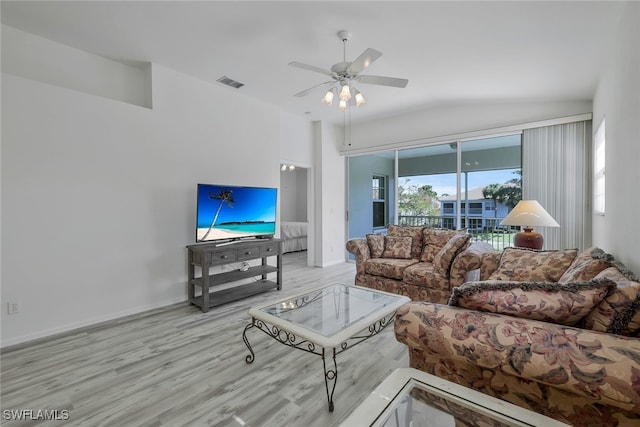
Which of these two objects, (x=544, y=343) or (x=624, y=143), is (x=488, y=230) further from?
(x=544, y=343)

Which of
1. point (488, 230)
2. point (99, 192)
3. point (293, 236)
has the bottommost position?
point (293, 236)

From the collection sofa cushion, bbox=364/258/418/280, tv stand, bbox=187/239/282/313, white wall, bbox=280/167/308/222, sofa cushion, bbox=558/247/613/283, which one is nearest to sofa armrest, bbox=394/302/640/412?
sofa cushion, bbox=558/247/613/283

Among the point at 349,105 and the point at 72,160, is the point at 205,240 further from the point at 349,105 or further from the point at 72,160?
the point at 349,105

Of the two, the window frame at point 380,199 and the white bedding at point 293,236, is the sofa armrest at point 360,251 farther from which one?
the white bedding at point 293,236

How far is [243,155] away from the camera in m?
4.40

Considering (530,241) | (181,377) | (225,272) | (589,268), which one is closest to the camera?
(589,268)

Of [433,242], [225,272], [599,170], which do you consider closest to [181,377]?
[225,272]

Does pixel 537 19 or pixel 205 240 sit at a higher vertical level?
pixel 537 19

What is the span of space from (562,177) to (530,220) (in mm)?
1250

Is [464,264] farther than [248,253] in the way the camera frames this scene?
No

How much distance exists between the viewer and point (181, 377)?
6.92 feet

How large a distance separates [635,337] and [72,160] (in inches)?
167

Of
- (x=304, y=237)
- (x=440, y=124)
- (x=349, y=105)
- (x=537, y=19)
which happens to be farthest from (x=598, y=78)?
(x=304, y=237)

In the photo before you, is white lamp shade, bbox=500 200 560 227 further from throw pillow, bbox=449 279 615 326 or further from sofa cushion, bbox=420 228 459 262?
throw pillow, bbox=449 279 615 326
